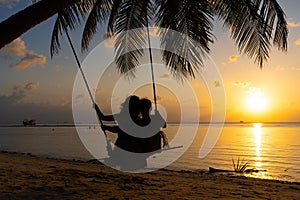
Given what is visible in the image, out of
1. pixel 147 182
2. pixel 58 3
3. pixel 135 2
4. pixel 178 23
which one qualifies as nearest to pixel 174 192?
pixel 147 182

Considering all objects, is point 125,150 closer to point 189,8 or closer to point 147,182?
point 147,182

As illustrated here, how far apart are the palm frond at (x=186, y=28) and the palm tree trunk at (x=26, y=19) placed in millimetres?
2582

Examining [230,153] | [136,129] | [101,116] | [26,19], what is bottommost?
[230,153]

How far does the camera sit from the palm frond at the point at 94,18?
22.7 ft

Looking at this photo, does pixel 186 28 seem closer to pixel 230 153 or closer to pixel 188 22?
pixel 188 22

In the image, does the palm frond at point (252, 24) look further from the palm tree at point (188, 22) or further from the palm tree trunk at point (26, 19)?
the palm tree trunk at point (26, 19)

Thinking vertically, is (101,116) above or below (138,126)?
above

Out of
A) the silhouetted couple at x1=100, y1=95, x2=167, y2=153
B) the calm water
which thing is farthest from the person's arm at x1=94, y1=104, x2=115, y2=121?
the calm water

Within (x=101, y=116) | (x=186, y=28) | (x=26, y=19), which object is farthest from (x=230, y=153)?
(x=26, y=19)

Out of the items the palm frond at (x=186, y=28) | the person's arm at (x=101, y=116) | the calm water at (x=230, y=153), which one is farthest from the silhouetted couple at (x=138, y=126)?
the calm water at (x=230, y=153)

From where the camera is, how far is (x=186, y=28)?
6.23 m

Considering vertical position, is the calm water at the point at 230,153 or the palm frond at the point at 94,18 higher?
the palm frond at the point at 94,18

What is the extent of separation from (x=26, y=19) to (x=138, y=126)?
14.0 ft

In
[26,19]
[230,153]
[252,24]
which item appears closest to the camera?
[26,19]
